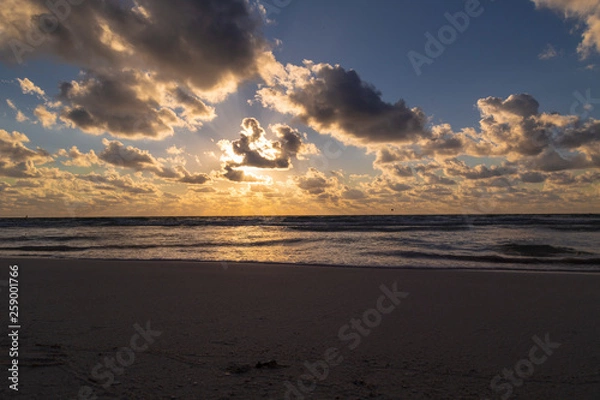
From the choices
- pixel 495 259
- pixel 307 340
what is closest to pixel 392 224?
pixel 495 259

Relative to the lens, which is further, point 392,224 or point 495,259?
point 392,224

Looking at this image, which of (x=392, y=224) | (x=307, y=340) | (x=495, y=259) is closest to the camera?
(x=307, y=340)

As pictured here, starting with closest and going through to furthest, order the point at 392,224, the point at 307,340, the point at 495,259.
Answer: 1. the point at 307,340
2. the point at 495,259
3. the point at 392,224

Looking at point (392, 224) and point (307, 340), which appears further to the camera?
point (392, 224)

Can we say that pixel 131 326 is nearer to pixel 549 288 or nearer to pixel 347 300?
pixel 347 300

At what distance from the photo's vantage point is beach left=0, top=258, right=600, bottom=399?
3.28m

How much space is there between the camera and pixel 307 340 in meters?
4.39

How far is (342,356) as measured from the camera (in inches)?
155

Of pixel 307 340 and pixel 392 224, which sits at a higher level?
pixel 392 224

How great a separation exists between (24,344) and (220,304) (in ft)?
9.09

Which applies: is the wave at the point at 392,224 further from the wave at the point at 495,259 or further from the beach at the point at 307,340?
the beach at the point at 307,340

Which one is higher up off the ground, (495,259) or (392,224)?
(392,224)

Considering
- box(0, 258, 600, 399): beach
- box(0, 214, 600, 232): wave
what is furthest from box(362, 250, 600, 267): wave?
box(0, 214, 600, 232): wave

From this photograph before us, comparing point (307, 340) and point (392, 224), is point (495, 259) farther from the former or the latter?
point (392, 224)
